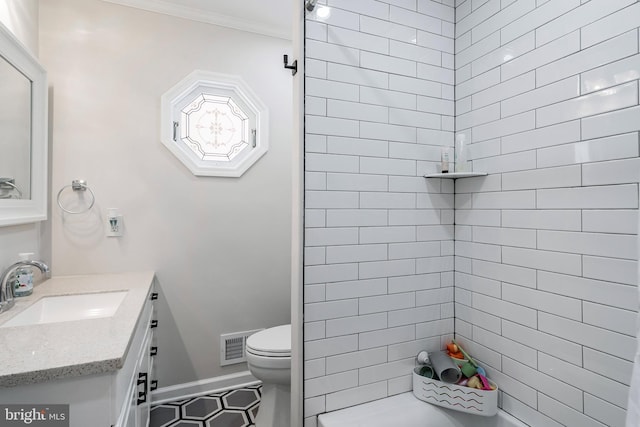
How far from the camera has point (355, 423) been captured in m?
1.17

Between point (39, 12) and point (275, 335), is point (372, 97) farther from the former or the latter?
point (39, 12)

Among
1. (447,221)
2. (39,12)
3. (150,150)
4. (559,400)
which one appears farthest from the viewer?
(150,150)

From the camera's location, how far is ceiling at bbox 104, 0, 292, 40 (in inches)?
82.2

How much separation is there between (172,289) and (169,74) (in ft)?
4.75

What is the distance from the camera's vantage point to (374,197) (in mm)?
1301

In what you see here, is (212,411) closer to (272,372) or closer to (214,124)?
(272,372)

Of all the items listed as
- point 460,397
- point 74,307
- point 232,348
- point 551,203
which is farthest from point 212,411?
point 551,203

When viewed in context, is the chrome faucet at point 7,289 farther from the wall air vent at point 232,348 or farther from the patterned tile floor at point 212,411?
the wall air vent at point 232,348

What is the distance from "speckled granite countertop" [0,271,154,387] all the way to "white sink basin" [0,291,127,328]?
2.3 inches

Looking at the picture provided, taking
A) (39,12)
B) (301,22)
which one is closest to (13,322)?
(301,22)

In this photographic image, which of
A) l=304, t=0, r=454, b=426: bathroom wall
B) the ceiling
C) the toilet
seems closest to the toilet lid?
the toilet

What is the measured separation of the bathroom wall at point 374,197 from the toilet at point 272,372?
19.3 inches
